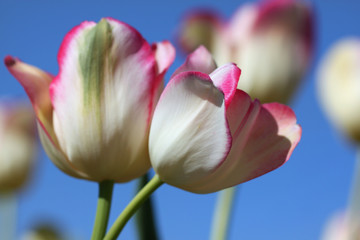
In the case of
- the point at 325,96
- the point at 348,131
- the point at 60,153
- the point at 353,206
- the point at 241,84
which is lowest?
the point at 60,153

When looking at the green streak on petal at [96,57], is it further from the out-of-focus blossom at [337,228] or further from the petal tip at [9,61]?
the out-of-focus blossom at [337,228]

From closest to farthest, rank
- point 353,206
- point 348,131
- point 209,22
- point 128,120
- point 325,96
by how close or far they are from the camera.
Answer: point 128,120 → point 353,206 → point 209,22 → point 348,131 → point 325,96

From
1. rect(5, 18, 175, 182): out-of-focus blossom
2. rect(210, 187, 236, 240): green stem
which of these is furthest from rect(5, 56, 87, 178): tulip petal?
rect(210, 187, 236, 240): green stem

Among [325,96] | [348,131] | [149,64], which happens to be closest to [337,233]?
[348,131]

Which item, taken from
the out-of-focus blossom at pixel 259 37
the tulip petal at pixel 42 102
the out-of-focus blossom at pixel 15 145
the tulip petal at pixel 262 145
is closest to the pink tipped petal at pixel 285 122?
the tulip petal at pixel 262 145

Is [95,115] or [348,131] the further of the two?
[348,131]

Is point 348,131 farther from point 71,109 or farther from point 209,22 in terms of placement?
point 71,109
